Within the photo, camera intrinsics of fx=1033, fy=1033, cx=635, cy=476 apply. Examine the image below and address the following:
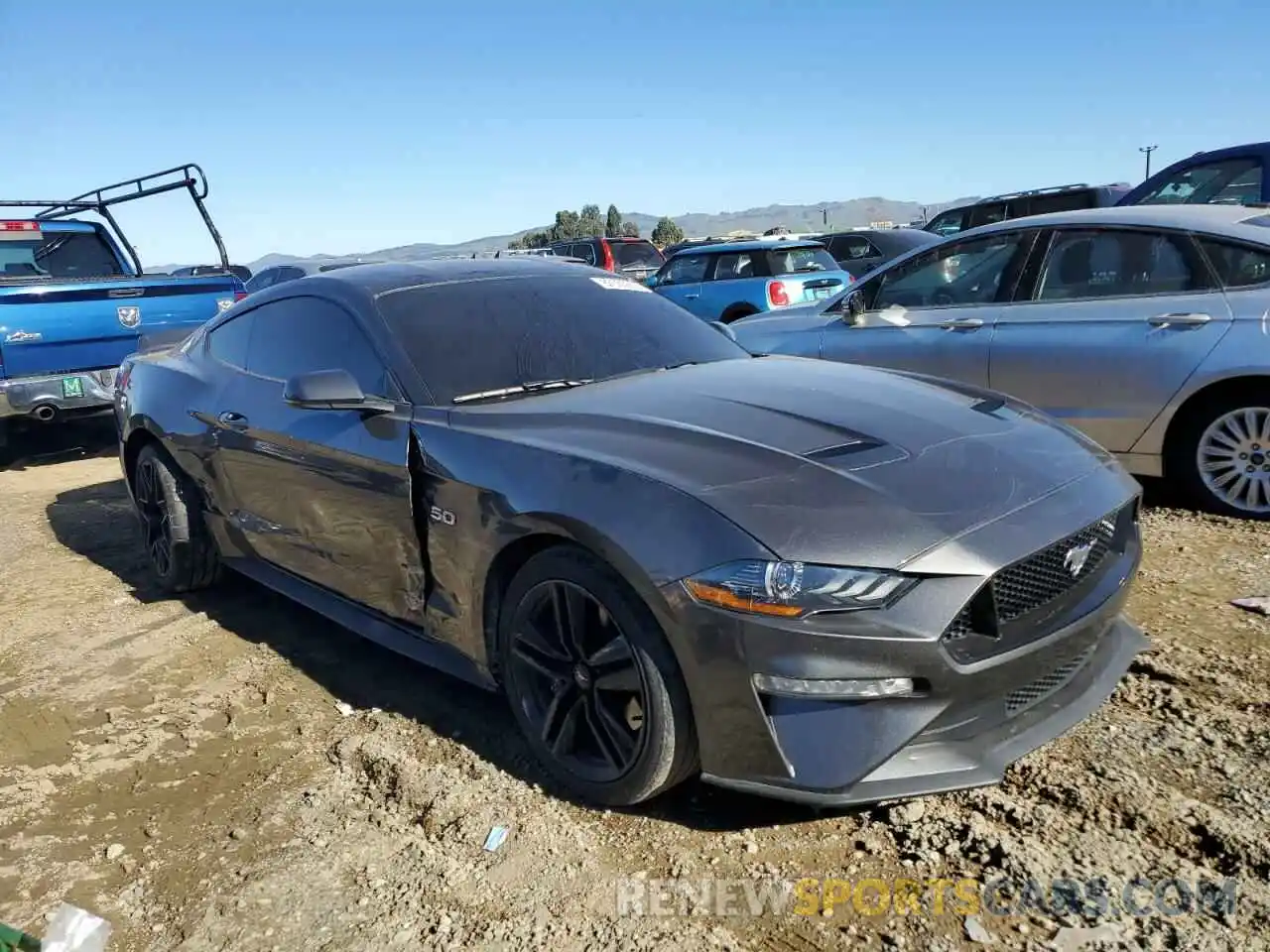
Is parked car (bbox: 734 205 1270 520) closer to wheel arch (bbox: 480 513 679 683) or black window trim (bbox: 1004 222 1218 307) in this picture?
black window trim (bbox: 1004 222 1218 307)

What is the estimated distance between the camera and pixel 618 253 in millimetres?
18891

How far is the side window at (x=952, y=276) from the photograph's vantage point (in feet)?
19.4

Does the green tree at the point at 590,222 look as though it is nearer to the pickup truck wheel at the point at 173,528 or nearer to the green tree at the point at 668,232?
the green tree at the point at 668,232

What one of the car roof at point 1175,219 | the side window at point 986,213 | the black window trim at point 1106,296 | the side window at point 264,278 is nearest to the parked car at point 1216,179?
the car roof at point 1175,219

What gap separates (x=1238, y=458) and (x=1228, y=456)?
4 cm

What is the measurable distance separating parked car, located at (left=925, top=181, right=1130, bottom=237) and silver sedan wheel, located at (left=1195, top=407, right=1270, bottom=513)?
1054 centimetres

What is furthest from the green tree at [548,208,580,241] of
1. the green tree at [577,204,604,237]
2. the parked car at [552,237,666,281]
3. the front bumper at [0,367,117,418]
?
the front bumper at [0,367,117,418]

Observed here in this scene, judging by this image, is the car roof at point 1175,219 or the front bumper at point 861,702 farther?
the car roof at point 1175,219

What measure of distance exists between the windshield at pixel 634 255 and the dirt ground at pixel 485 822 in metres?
15.3

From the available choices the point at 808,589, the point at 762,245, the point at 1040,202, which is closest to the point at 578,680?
the point at 808,589

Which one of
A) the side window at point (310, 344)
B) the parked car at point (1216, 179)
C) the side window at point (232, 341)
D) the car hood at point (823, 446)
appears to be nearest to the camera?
the car hood at point (823, 446)

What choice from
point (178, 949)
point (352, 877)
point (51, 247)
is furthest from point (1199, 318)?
point (51, 247)

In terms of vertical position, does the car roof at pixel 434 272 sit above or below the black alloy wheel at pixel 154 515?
above

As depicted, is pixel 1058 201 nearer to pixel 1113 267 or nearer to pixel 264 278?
pixel 1113 267
